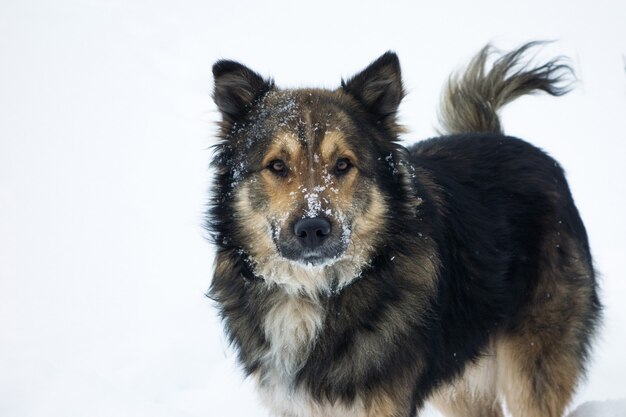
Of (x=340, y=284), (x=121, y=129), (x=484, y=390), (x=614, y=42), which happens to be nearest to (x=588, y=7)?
(x=614, y=42)

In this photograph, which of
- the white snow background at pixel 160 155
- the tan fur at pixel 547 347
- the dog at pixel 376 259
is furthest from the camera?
the white snow background at pixel 160 155

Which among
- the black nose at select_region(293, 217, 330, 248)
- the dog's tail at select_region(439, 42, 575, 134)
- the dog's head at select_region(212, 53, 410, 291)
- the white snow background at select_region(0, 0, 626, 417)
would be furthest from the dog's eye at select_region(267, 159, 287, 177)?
the dog's tail at select_region(439, 42, 575, 134)

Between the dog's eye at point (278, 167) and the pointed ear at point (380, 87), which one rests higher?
the pointed ear at point (380, 87)

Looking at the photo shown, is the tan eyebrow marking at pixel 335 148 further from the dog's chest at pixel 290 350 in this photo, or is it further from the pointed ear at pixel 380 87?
the dog's chest at pixel 290 350

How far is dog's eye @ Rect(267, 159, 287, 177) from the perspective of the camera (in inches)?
137

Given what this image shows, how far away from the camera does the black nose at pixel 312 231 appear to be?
3174 mm

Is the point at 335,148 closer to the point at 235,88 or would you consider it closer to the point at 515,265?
the point at 235,88

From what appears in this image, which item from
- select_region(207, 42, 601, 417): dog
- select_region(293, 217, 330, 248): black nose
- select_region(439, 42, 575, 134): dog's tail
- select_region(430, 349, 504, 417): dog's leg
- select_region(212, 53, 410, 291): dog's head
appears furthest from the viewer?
select_region(439, 42, 575, 134): dog's tail

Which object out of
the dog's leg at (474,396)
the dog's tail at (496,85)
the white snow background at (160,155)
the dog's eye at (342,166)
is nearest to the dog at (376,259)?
the dog's eye at (342,166)

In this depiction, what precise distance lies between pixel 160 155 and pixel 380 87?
6.47m

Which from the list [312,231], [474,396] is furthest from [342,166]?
[474,396]

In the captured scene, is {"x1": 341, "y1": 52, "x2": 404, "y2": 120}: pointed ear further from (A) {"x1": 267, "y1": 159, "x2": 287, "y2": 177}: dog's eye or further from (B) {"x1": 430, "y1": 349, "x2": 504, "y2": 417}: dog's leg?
(B) {"x1": 430, "y1": 349, "x2": 504, "y2": 417}: dog's leg

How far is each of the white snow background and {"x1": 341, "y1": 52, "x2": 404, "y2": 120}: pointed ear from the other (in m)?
1.12

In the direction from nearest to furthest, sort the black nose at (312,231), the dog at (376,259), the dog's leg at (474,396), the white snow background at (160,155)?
the black nose at (312,231) → the dog at (376,259) → the dog's leg at (474,396) → the white snow background at (160,155)
